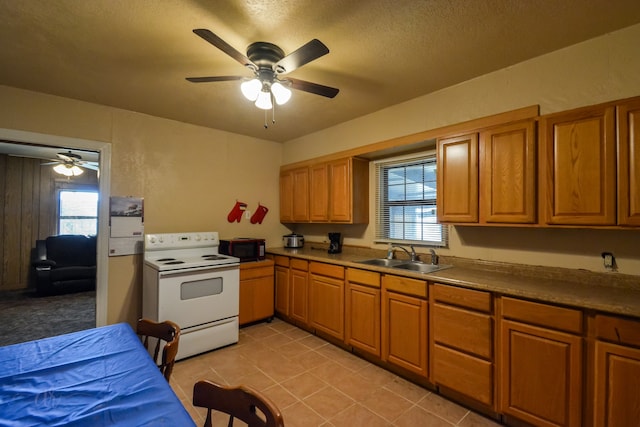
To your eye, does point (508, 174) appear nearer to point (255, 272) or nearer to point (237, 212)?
point (255, 272)

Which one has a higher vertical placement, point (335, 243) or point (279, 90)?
point (279, 90)

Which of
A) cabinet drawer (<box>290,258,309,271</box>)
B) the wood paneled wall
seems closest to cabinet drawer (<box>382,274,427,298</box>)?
cabinet drawer (<box>290,258,309,271</box>)

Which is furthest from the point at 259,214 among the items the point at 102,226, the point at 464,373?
the point at 464,373

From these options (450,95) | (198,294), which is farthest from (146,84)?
(450,95)

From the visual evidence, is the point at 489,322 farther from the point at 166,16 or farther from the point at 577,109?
the point at 166,16

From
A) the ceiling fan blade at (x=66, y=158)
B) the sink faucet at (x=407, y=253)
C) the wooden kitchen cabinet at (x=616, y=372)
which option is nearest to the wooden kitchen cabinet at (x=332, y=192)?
the sink faucet at (x=407, y=253)

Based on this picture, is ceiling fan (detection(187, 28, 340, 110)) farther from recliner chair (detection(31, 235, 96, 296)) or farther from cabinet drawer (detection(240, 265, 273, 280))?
recliner chair (detection(31, 235, 96, 296))

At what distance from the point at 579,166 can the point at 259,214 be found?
3475 mm

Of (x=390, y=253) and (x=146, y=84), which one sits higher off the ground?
(x=146, y=84)

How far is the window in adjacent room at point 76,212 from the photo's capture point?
227 inches

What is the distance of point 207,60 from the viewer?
2172 mm

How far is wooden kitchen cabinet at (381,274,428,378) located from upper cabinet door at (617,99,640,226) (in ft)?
4.09

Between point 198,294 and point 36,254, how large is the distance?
4.67m

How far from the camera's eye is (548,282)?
2.03 meters
